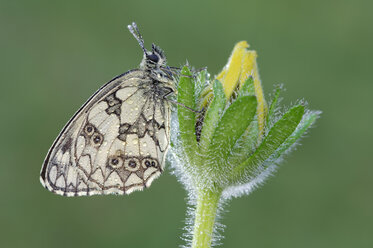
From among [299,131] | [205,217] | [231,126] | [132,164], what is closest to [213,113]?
[231,126]

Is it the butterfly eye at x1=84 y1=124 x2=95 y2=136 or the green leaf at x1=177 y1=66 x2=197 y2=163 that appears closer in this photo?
the green leaf at x1=177 y1=66 x2=197 y2=163

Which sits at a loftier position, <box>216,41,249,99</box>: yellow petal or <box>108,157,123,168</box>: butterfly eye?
<box>216,41,249,99</box>: yellow petal

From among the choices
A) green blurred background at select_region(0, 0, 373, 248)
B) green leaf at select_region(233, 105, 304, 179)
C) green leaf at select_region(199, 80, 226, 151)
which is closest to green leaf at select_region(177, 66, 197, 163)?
green leaf at select_region(199, 80, 226, 151)

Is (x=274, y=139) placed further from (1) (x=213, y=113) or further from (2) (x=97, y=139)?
(2) (x=97, y=139)

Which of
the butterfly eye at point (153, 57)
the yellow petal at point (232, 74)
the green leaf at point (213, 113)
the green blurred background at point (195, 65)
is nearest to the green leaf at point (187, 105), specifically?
the green leaf at point (213, 113)

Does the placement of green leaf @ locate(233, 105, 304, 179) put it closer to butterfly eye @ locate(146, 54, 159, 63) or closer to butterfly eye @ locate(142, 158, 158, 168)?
butterfly eye @ locate(142, 158, 158, 168)

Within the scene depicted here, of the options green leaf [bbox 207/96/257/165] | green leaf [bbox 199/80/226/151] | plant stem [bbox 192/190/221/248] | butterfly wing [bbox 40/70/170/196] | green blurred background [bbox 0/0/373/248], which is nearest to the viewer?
green leaf [bbox 207/96/257/165]

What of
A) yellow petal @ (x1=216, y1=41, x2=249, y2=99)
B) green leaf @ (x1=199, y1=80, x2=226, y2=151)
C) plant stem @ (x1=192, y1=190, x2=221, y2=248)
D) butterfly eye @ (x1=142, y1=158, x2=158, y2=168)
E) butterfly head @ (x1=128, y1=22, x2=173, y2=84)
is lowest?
plant stem @ (x1=192, y1=190, x2=221, y2=248)
